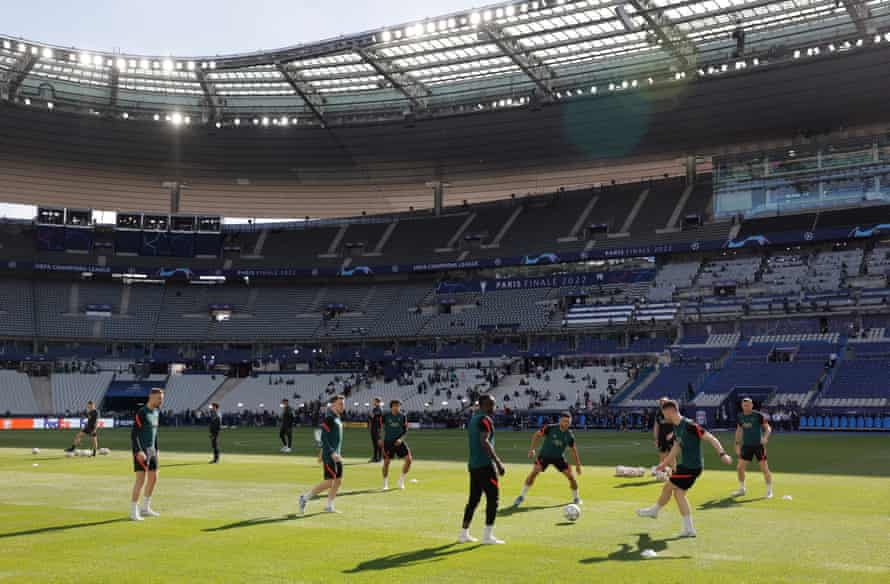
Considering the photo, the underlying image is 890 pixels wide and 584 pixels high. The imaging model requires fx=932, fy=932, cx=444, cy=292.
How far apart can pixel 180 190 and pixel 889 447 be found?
75.0 m

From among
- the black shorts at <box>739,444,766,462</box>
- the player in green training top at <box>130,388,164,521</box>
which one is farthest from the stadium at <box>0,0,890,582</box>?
the player in green training top at <box>130,388,164,521</box>

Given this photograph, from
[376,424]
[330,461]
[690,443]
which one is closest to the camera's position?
[690,443]

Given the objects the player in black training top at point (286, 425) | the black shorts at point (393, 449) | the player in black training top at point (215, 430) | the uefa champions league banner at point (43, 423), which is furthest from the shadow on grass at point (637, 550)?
the uefa champions league banner at point (43, 423)

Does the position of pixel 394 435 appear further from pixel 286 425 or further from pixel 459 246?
pixel 459 246

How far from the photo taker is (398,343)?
8650cm

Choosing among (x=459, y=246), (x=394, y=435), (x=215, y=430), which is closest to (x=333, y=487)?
(x=394, y=435)

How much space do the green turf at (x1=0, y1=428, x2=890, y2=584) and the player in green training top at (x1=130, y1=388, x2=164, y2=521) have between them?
41 cm

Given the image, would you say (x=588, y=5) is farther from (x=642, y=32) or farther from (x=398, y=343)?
(x=398, y=343)

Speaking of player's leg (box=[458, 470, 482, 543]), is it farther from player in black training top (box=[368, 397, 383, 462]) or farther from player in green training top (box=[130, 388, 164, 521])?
player in black training top (box=[368, 397, 383, 462])

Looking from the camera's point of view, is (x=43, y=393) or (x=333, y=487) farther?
(x=43, y=393)

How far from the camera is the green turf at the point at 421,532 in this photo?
37.2ft

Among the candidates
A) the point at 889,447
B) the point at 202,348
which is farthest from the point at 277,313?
the point at 889,447

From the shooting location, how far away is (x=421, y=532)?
14695 millimetres

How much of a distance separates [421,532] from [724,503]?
712 centimetres
